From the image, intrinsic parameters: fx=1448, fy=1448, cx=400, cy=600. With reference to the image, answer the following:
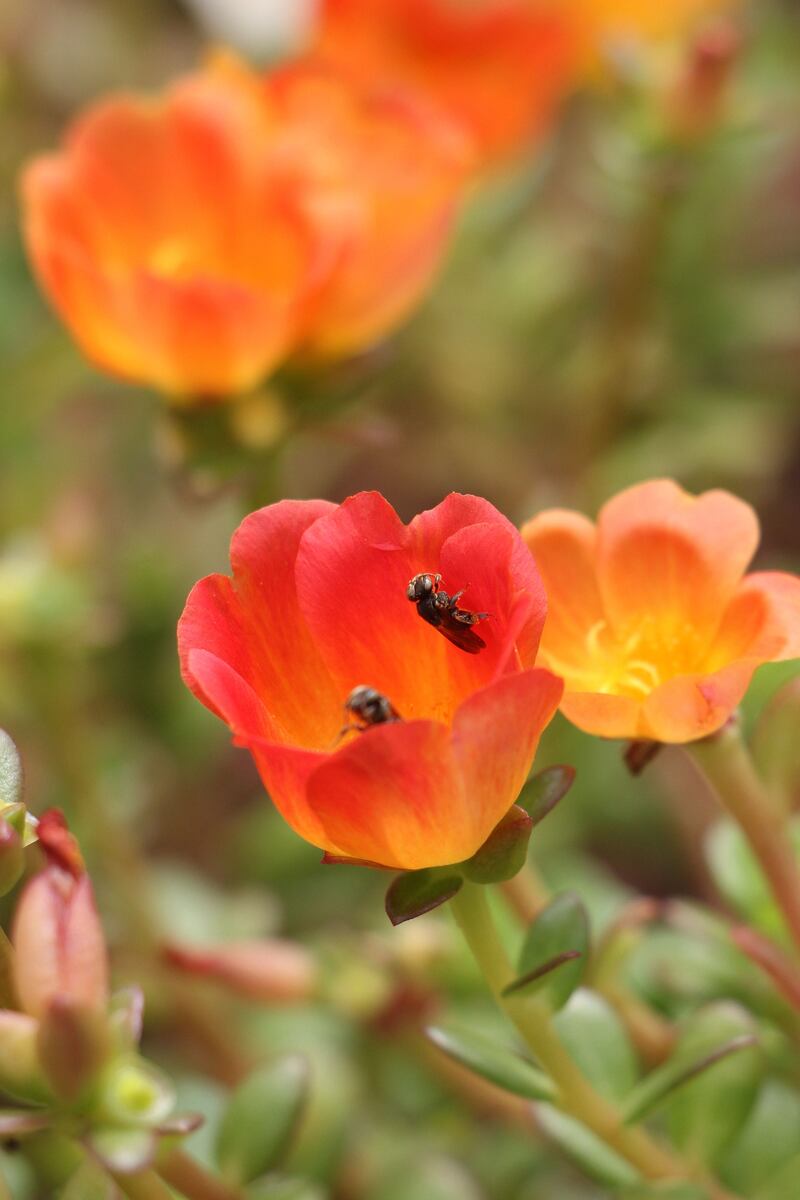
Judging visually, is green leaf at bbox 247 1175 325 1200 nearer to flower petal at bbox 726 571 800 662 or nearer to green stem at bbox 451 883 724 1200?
green stem at bbox 451 883 724 1200

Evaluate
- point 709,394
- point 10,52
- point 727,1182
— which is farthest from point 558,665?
point 10,52

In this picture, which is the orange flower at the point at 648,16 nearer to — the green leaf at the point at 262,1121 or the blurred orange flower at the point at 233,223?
the blurred orange flower at the point at 233,223

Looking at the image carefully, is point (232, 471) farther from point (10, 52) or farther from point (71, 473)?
point (10, 52)

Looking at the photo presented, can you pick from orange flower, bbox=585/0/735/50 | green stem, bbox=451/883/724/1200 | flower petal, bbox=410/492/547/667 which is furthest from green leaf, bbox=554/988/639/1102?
orange flower, bbox=585/0/735/50

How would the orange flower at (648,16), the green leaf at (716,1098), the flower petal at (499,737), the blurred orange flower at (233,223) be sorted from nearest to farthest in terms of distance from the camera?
the flower petal at (499,737) < the green leaf at (716,1098) < the blurred orange flower at (233,223) < the orange flower at (648,16)

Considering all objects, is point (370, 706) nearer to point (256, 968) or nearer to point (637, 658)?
point (637, 658)

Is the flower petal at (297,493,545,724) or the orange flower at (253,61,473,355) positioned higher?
the orange flower at (253,61,473,355)

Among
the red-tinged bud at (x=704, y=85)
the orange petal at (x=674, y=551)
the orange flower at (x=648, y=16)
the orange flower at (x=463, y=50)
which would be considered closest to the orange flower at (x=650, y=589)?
the orange petal at (x=674, y=551)
